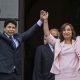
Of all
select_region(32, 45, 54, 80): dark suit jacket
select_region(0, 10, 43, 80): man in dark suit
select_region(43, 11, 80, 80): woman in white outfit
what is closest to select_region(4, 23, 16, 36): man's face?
select_region(0, 10, 43, 80): man in dark suit

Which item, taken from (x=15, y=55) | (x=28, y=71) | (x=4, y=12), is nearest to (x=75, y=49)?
(x=15, y=55)

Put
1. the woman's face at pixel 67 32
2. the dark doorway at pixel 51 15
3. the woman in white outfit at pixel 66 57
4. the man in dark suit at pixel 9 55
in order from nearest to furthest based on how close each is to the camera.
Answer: the woman in white outfit at pixel 66 57, the woman's face at pixel 67 32, the man in dark suit at pixel 9 55, the dark doorway at pixel 51 15

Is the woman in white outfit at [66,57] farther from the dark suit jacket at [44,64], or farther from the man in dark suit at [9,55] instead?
the dark suit jacket at [44,64]

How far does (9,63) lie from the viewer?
6914 millimetres

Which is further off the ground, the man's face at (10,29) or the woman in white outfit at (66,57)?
the man's face at (10,29)

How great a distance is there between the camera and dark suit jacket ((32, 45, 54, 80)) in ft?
24.4

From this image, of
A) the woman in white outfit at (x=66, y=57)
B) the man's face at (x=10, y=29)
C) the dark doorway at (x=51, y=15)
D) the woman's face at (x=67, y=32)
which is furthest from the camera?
the dark doorway at (x=51, y=15)

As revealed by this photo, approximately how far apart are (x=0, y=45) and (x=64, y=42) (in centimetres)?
95

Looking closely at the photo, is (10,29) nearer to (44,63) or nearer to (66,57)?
(44,63)

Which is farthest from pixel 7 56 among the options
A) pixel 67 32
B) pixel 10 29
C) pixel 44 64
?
pixel 67 32

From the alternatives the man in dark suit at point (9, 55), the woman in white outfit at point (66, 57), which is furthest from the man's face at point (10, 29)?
the woman in white outfit at point (66, 57)

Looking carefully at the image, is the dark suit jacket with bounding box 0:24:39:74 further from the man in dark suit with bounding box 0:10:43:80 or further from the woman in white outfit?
the woman in white outfit

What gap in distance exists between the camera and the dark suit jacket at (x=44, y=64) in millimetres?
7438

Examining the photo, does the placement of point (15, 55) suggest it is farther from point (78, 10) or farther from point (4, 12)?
point (78, 10)
